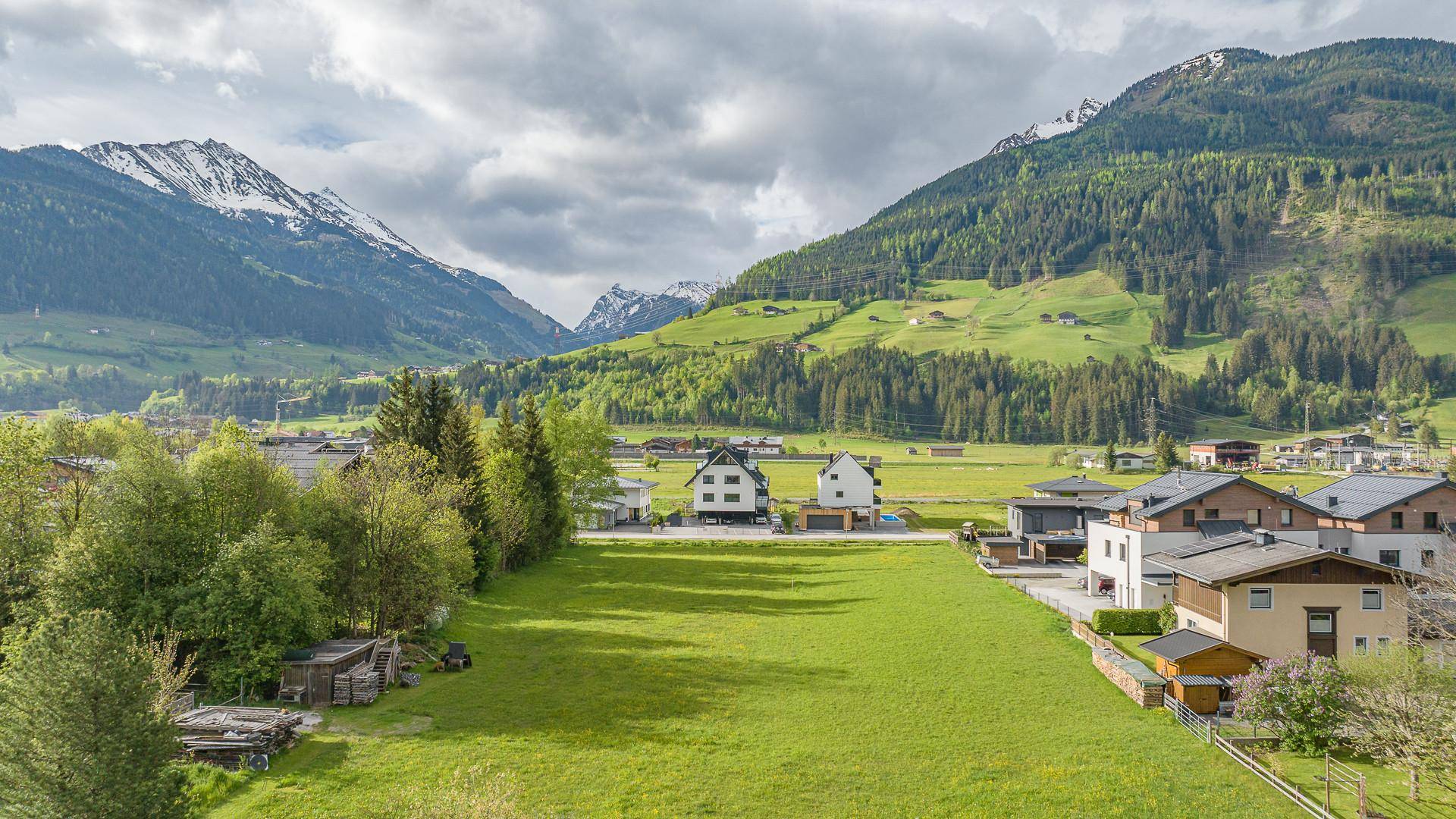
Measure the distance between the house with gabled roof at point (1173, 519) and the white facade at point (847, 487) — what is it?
3861 centimetres

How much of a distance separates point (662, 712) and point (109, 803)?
16.4 m

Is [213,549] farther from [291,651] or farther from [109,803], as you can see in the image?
[109,803]

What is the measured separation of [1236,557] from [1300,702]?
11733mm

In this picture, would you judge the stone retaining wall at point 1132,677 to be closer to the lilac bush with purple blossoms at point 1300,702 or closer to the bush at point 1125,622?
the lilac bush with purple blossoms at point 1300,702

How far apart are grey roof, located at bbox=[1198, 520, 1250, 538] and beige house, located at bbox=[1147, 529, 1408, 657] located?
11.9 m

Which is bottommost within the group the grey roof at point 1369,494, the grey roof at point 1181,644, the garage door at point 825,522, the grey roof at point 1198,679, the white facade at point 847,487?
the garage door at point 825,522

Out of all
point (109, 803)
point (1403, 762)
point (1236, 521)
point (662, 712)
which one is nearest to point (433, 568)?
point (662, 712)

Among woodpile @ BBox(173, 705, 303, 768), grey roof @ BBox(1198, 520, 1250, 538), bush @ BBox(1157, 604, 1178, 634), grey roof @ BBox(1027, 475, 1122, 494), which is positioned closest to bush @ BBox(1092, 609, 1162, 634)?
bush @ BBox(1157, 604, 1178, 634)

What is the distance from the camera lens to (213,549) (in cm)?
3067

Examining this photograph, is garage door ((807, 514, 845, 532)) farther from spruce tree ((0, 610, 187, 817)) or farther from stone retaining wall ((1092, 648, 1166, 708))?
spruce tree ((0, 610, 187, 817))

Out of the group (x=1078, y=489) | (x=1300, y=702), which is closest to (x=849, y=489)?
(x=1078, y=489)

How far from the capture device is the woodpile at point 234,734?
22750 mm

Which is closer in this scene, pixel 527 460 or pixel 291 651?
pixel 291 651

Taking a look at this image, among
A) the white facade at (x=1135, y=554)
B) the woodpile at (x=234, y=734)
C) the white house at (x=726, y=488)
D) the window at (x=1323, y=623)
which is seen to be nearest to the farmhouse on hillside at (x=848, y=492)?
the white house at (x=726, y=488)
